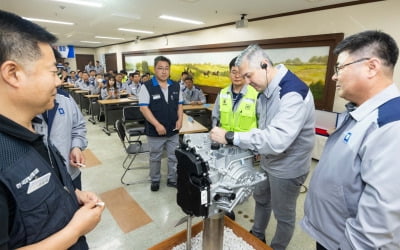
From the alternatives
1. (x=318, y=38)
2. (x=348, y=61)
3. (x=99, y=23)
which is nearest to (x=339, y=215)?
(x=348, y=61)

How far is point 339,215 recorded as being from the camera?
35.6 inches

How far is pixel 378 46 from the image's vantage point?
2.71 feet

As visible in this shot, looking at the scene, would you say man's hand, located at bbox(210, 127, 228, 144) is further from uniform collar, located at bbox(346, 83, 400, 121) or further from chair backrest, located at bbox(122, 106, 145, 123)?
chair backrest, located at bbox(122, 106, 145, 123)

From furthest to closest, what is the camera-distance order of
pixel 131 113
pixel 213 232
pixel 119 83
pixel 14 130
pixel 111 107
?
pixel 119 83 < pixel 111 107 < pixel 131 113 < pixel 213 232 < pixel 14 130

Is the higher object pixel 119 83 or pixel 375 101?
pixel 375 101

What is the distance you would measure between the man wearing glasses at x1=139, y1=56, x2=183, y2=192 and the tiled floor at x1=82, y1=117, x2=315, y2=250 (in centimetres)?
22

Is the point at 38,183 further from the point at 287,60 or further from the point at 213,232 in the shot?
the point at 287,60

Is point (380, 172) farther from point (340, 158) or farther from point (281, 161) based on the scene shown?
point (281, 161)

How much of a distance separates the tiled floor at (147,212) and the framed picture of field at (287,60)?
2223 mm

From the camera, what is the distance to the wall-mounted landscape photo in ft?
12.6

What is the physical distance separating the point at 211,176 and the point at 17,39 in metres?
0.83

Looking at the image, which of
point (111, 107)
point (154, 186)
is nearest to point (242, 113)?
point (154, 186)

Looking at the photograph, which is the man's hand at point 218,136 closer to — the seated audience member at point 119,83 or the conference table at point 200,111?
the conference table at point 200,111

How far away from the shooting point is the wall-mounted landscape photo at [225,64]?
12.6 ft
